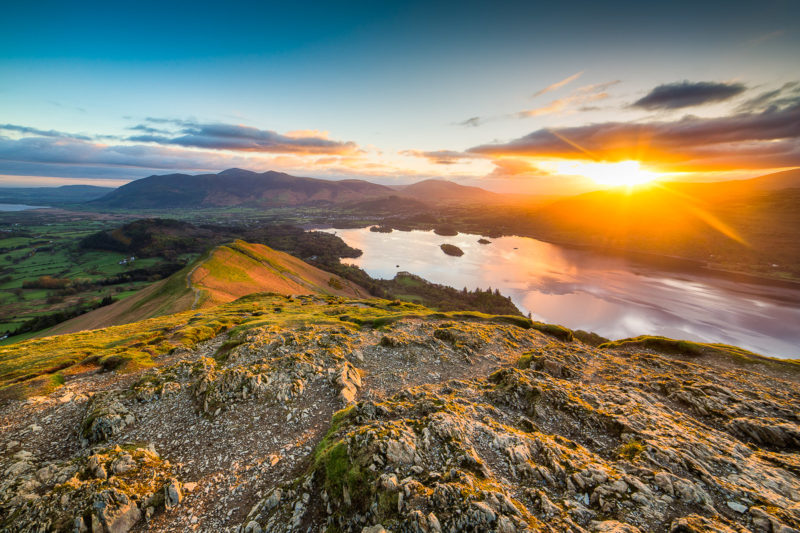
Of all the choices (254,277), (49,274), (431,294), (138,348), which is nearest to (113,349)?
(138,348)

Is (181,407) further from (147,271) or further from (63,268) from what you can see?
(63,268)

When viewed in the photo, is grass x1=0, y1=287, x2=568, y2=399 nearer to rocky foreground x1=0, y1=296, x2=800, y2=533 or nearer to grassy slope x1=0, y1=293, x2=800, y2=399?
grassy slope x1=0, y1=293, x2=800, y2=399

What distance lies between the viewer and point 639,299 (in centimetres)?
12431

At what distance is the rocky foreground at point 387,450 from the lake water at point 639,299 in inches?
3512

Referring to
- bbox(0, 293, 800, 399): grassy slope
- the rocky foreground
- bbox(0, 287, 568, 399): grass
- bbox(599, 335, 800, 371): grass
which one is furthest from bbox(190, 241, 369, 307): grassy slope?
bbox(599, 335, 800, 371): grass

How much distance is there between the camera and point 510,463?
13422 mm

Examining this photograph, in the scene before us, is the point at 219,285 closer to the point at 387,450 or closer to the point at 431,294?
the point at 431,294

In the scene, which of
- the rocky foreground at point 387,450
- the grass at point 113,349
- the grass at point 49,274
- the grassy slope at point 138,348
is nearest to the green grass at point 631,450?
the rocky foreground at point 387,450

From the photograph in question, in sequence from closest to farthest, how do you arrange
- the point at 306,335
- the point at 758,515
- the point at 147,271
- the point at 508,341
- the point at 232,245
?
the point at 758,515 < the point at 306,335 < the point at 508,341 < the point at 232,245 < the point at 147,271

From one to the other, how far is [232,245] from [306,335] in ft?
347

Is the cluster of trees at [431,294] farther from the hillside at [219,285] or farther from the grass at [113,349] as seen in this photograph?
the grass at [113,349]

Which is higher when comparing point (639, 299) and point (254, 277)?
point (254, 277)

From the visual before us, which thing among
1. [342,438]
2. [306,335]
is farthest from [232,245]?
[342,438]

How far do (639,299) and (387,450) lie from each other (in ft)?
504
